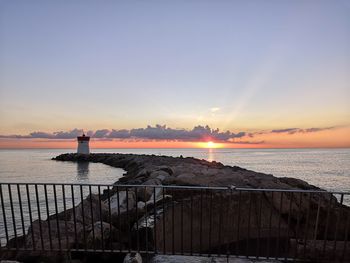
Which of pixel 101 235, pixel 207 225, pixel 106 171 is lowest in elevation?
pixel 106 171

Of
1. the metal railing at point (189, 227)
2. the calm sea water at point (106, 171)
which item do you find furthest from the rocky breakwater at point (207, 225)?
the calm sea water at point (106, 171)

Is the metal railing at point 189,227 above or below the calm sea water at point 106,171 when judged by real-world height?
above

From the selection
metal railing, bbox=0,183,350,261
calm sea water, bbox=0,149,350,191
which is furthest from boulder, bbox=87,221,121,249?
calm sea water, bbox=0,149,350,191

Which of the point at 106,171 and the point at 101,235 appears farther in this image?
the point at 106,171

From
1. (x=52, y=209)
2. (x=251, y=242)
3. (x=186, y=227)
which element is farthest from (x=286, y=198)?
(x=52, y=209)

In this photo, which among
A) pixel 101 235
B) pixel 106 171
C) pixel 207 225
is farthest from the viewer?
pixel 106 171

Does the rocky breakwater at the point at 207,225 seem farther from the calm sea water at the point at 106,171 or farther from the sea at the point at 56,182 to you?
Result: the calm sea water at the point at 106,171

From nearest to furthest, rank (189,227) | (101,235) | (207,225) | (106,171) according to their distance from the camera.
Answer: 1. (101,235)
2. (189,227)
3. (207,225)
4. (106,171)

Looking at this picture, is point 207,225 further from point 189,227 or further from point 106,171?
point 106,171

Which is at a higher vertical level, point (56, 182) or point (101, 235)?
point (101, 235)

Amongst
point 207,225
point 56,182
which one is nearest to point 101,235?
point 207,225

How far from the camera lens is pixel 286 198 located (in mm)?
7355

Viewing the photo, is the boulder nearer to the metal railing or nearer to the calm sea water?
the metal railing

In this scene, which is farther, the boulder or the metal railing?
the boulder
